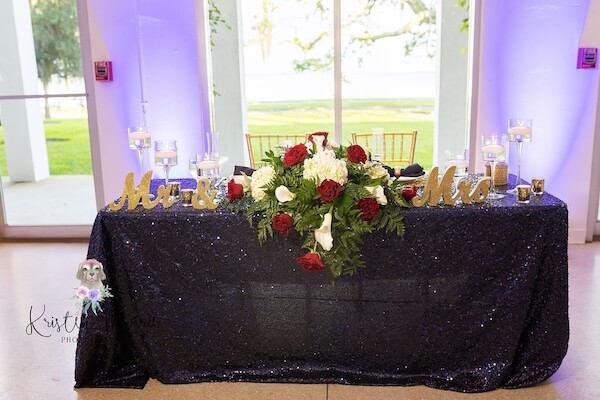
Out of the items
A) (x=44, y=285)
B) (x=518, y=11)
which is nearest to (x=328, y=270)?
(x=44, y=285)

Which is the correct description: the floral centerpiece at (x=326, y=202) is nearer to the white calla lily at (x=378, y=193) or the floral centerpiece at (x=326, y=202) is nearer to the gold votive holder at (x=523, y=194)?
the white calla lily at (x=378, y=193)

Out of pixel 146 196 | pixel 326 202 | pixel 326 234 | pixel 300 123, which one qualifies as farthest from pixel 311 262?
pixel 300 123

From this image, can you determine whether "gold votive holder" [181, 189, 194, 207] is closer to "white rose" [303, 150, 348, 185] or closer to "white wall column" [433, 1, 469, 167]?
"white rose" [303, 150, 348, 185]

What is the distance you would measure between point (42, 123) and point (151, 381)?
288cm

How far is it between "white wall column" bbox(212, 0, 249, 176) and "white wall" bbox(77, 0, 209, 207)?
0.45 meters

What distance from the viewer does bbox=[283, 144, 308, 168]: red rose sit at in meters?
2.20

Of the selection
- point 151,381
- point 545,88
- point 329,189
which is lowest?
point 151,381

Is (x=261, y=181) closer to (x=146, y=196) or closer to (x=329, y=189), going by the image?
(x=329, y=189)

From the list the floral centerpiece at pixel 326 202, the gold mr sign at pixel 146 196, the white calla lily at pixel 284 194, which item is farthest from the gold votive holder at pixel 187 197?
the white calla lily at pixel 284 194

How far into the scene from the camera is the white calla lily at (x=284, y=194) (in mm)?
2148

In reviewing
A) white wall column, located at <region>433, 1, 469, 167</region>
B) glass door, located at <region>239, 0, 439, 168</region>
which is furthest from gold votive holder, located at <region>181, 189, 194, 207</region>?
white wall column, located at <region>433, 1, 469, 167</region>

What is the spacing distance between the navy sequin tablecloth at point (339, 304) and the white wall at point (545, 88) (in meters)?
1.94

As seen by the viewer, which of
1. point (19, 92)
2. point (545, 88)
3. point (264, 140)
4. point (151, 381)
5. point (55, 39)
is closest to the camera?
point (151, 381)

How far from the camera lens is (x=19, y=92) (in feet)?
14.9
